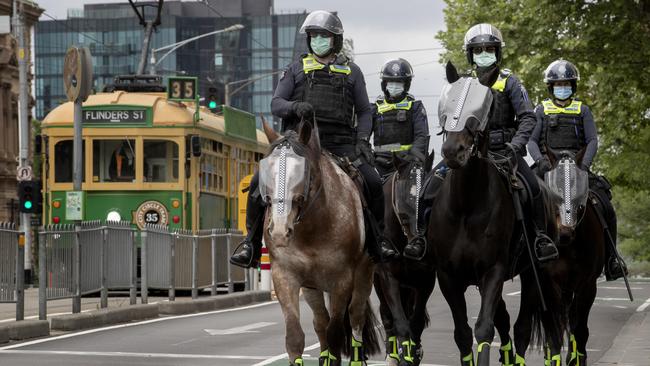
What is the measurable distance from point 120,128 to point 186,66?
131 meters

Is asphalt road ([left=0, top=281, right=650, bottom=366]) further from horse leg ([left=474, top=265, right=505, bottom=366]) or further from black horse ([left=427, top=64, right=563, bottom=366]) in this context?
horse leg ([left=474, top=265, right=505, bottom=366])

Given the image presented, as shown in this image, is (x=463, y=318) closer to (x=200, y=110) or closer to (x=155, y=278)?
(x=155, y=278)

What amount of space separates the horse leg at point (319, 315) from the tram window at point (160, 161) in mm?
19984

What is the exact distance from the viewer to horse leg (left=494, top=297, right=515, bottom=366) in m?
11.8

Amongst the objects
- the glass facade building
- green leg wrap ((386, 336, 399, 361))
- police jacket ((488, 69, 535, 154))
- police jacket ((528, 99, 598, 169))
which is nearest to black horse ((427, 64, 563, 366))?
police jacket ((488, 69, 535, 154))

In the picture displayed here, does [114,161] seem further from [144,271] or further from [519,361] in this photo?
[519,361]

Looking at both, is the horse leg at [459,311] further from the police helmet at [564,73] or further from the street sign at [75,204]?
the street sign at [75,204]

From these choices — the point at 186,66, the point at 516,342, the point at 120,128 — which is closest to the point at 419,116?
the point at 516,342

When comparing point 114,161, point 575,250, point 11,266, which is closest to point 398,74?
point 575,250

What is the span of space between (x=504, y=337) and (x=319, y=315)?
5.96 ft

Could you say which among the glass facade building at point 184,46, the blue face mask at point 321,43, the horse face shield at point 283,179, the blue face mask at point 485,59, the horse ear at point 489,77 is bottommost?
the horse face shield at point 283,179

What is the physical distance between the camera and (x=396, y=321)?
12766 millimetres

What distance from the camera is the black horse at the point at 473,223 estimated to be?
10492mm

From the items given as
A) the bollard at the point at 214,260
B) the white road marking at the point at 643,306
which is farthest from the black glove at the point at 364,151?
the bollard at the point at 214,260
